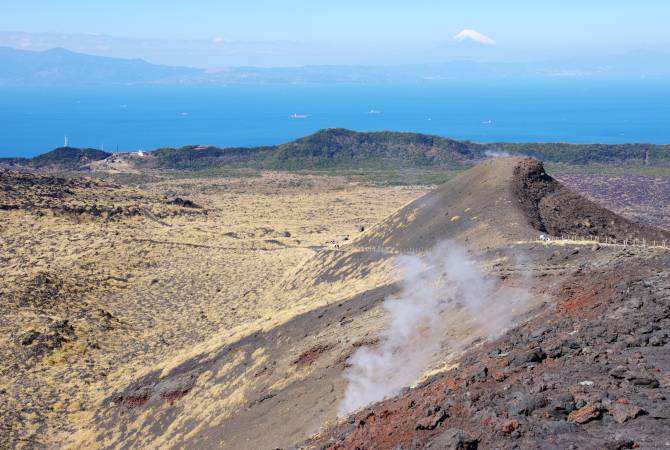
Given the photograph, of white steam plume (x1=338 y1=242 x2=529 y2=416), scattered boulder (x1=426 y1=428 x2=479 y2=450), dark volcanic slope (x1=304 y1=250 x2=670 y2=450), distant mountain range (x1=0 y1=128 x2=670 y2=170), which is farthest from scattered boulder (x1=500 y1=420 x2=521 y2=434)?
distant mountain range (x1=0 y1=128 x2=670 y2=170)

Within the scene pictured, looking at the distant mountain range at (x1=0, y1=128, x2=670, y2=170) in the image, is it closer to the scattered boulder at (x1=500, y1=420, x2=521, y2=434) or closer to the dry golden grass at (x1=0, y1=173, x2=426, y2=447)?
the dry golden grass at (x1=0, y1=173, x2=426, y2=447)

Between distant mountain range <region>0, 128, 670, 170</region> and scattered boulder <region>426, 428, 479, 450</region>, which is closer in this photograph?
scattered boulder <region>426, 428, 479, 450</region>

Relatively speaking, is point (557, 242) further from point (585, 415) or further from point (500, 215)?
point (585, 415)

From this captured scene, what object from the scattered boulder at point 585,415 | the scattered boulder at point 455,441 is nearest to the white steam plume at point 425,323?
the scattered boulder at point 455,441

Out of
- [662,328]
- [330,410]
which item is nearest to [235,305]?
[330,410]

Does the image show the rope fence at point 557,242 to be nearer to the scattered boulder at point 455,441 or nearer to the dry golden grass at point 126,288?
the dry golden grass at point 126,288

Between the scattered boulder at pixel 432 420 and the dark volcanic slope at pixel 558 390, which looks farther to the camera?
the scattered boulder at pixel 432 420
